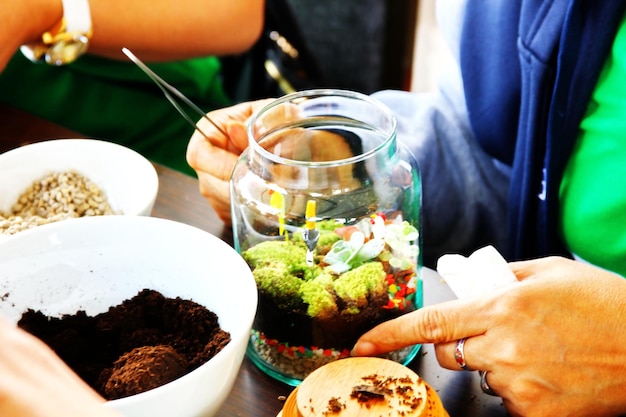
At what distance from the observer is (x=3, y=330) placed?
0.42 metres

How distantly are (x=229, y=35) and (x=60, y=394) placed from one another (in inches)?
39.5

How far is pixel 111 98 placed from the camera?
1.41 metres

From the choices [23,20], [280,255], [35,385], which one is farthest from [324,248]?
[23,20]

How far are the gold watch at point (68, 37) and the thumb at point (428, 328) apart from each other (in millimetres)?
701

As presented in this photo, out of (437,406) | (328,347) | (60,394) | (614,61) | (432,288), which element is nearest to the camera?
(60,394)

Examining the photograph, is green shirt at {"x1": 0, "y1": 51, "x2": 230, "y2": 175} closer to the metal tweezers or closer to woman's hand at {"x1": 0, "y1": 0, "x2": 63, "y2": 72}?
woman's hand at {"x1": 0, "y1": 0, "x2": 63, "y2": 72}

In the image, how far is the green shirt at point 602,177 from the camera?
3.09ft

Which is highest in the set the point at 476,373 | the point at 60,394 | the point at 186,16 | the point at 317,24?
the point at 60,394

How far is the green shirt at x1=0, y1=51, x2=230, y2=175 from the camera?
4.48 ft

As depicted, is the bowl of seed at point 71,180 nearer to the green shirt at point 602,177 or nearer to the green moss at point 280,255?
the green moss at point 280,255

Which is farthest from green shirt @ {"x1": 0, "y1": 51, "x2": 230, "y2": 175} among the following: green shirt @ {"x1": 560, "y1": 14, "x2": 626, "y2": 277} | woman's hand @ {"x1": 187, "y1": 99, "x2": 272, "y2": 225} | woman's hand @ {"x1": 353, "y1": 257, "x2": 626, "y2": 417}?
woman's hand @ {"x1": 353, "y1": 257, "x2": 626, "y2": 417}

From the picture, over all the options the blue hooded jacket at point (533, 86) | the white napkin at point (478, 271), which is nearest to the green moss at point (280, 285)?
the white napkin at point (478, 271)

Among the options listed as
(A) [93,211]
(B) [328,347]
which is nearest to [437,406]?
(B) [328,347]

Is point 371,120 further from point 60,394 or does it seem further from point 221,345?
point 60,394
